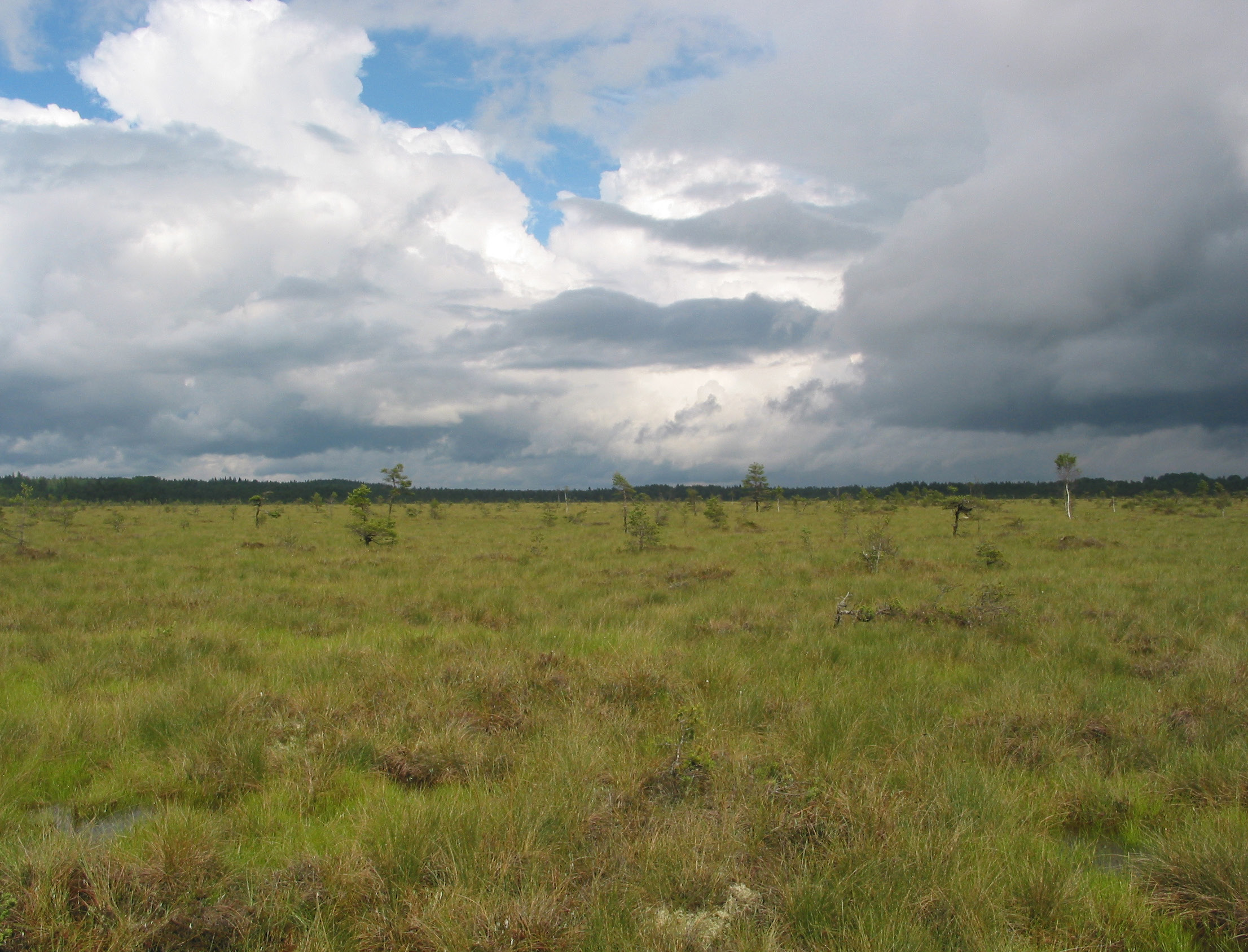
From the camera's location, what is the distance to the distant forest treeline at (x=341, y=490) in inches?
3752

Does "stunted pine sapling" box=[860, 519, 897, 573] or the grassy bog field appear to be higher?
"stunted pine sapling" box=[860, 519, 897, 573]

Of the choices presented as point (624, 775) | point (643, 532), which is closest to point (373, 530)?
point (643, 532)

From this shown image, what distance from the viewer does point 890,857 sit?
402 cm

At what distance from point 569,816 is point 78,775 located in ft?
14.6

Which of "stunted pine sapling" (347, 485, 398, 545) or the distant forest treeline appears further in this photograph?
the distant forest treeline

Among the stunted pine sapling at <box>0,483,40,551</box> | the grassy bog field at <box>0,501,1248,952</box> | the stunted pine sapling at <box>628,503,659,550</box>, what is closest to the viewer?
the grassy bog field at <box>0,501,1248,952</box>

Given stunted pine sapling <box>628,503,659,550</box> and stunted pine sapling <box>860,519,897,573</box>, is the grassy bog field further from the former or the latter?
stunted pine sapling <box>628,503,659,550</box>

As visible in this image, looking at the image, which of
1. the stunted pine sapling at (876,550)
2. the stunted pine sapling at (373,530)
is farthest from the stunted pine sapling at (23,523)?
the stunted pine sapling at (876,550)

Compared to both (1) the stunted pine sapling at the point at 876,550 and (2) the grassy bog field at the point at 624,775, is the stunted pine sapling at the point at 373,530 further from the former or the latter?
(1) the stunted pine sapling at the point at 876,550

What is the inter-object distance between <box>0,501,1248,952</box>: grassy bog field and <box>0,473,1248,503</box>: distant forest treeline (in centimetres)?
7070

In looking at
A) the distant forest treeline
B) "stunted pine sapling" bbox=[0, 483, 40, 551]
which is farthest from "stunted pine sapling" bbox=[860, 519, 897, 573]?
the distant forest treeline

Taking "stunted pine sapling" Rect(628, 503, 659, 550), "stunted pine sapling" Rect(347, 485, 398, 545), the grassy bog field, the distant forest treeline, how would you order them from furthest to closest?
the distant forest treeline
"stunted pine sapling" Rect(628, 503, 659, 550)
"stunted pine sapling" Rect(347, 485, 398, 545)
the grassy bog field

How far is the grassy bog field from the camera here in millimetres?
3639

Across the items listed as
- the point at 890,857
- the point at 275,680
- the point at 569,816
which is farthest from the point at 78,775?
the point at 890,857
